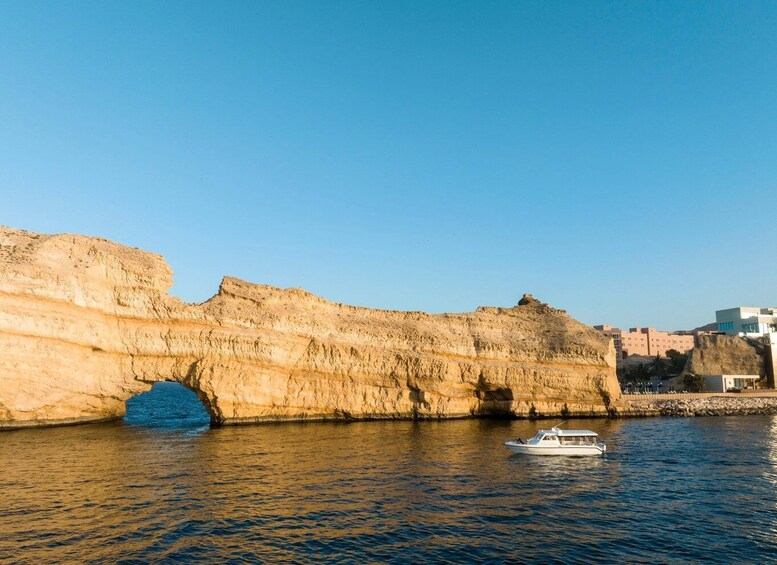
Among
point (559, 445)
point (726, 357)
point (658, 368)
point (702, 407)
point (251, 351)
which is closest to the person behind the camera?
point (559, 445)

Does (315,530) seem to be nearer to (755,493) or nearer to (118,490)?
(118,490)

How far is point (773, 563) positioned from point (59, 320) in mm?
50090

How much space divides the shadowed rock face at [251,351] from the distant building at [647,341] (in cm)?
12301

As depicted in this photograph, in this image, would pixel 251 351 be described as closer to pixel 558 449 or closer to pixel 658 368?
pixel 558 449

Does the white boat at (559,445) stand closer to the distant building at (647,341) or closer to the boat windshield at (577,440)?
the boat windshield at (577,440)

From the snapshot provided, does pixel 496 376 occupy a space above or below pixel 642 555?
above

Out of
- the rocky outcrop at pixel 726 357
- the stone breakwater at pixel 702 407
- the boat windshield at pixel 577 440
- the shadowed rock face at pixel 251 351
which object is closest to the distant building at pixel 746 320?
the rocky outcrop at pixel 726 357

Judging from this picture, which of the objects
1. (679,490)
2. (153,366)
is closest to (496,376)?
(679,490)

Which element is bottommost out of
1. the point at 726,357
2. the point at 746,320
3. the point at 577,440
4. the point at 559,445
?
the point at 559,445

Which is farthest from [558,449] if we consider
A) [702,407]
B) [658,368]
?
[658,368]

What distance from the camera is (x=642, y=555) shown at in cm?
1836

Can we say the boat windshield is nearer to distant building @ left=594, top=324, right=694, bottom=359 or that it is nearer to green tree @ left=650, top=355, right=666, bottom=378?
green tree @ left=650, top=355, right=666, bottom=378

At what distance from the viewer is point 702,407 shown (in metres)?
70.9

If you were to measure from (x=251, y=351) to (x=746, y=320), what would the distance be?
450ft
